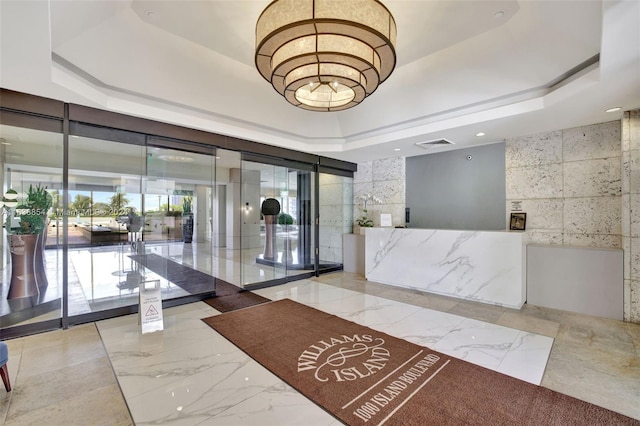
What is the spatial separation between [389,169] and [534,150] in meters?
3.08

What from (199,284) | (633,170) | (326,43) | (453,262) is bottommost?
(199,284)

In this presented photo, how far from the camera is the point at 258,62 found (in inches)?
103

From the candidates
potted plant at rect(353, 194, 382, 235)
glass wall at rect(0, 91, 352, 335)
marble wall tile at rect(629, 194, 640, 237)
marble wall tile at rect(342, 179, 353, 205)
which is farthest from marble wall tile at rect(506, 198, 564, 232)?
glass wall at rect(0, 91, 352, 335)

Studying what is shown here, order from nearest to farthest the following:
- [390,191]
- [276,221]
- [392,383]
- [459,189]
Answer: [392,383] → [459,189] → [276,221] → [390,191]

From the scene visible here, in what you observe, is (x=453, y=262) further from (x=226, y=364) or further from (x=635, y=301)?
(x=226, y=364)

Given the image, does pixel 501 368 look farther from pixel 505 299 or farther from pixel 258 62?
pixel 258 62

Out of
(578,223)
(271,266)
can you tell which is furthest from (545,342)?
(271,266)

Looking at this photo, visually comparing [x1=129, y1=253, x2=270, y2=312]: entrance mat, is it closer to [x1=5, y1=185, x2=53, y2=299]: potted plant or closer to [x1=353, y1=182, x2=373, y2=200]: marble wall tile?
[x1=5, y1=185, x2=53, y2=299]: potted plant

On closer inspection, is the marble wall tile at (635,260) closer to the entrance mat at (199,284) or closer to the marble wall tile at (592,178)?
the marble wall tile at (592,178)

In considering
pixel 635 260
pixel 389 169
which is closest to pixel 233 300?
pixel 389 169

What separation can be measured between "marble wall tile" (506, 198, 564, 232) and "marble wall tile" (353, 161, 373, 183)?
3.65 meters

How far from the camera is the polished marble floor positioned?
2287 millimetres

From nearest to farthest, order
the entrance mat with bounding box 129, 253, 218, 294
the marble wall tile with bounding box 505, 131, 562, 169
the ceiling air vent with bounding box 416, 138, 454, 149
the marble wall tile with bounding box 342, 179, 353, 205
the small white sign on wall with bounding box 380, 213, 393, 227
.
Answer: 1. the entrance mat with bounding box 129, 253, 218, 294
2. the marble wall tile with bounding box 505, 131, 562, 169
3. the ceiling air vent with bounding box 416, 138, 454, 149
4. the small white sign on wall with bounding box 380, 213, 393, 227
5. the marble wall tile with bounding box 342, 179, 353, 205

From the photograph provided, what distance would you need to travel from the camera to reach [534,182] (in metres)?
5.29
